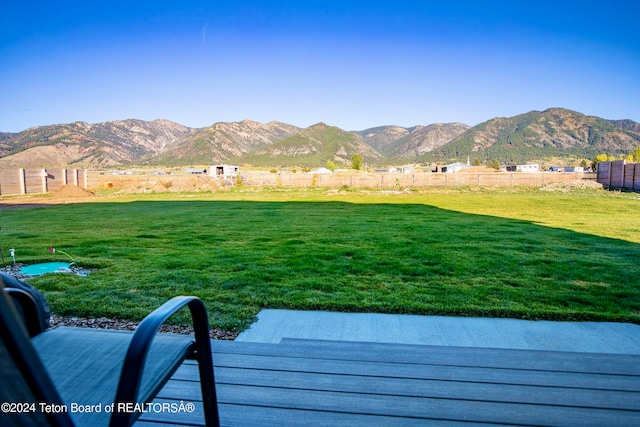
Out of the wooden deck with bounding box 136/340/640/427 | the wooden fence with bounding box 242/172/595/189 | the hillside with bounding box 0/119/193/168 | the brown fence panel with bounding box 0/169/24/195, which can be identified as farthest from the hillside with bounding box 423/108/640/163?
the wooden deck with bounding box 136/340/640/427

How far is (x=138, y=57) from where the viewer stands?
76.0m

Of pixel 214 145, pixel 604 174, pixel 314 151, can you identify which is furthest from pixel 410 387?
pixel 214 145

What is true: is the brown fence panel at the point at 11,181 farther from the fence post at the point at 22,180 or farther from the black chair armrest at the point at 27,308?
the black chair armrest at the point at 27,308

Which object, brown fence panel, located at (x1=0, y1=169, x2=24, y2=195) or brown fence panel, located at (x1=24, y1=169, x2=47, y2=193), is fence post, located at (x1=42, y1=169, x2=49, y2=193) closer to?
brown fence panel, located at (x1=24, y1=169, x2=47, y2=193)

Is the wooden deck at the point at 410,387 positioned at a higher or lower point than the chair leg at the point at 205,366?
lower

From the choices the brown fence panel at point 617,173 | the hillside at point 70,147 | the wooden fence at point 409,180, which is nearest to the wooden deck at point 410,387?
the wooden fence at point 409,180

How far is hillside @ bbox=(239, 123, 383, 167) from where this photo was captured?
12065 centimetres

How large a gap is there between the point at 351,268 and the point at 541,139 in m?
135

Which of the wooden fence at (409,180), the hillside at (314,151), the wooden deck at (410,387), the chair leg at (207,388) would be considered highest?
the hillside at (314,151)

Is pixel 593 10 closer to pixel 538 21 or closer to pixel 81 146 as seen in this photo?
pixel 538 21

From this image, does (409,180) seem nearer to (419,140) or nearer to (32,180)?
(32,180)

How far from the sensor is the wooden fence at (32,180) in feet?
81.7

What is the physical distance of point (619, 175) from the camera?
2280cm

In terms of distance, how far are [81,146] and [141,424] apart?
13967cm
